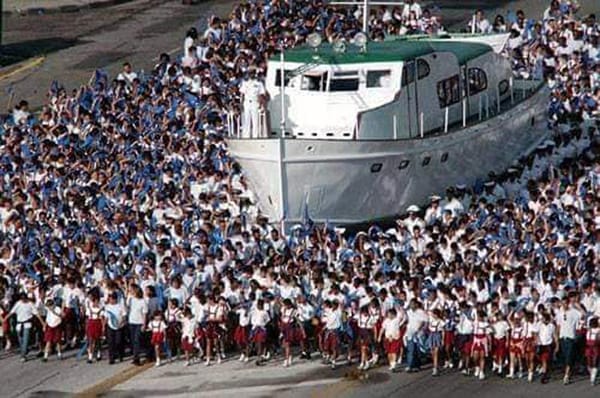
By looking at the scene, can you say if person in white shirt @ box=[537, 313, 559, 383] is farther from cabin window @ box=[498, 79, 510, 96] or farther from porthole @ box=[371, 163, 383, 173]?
cabin window @ box=[498, 79, 510, 96]

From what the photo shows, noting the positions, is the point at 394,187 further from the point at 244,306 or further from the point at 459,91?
the point at 244,306

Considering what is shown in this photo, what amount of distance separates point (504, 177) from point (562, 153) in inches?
58.8

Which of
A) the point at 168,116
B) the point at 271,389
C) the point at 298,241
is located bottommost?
the point at 271,389

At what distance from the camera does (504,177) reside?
46094mm

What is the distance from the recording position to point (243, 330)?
38.6 meters

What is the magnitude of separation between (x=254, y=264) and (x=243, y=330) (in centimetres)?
177

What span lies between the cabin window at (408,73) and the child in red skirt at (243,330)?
7701 mm

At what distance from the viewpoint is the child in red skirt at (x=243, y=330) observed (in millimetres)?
38562

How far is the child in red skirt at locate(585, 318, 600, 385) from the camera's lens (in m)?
37.1

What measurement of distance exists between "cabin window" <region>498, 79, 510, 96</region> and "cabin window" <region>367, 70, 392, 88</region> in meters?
4.57

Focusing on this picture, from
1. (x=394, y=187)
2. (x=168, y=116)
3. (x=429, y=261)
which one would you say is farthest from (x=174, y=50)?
(x=429, y=261)

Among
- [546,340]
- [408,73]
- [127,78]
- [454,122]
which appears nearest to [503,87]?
[454,122]

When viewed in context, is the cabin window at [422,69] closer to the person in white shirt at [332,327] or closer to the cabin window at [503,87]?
the cabin window at [503,87]

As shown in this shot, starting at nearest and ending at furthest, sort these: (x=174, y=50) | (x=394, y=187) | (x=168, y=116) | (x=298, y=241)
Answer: (x=298, y=241), (x=394, y=187), (x=168, y=116), (x=174, y=50)
